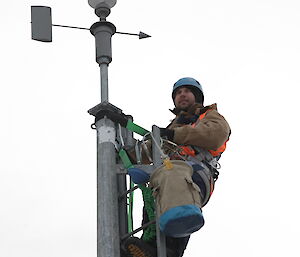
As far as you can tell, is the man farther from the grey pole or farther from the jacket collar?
the grey pole

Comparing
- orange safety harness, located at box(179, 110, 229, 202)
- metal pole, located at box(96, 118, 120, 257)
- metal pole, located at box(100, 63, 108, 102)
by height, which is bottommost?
metal pole, located at box(96, 118, 120, 257)

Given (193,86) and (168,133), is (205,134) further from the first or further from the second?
(193,86)

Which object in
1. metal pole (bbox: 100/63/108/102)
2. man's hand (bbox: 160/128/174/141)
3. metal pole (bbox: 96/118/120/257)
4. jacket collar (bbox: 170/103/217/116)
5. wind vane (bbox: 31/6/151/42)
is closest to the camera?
metal pole (bbox: 96/118/120/257)

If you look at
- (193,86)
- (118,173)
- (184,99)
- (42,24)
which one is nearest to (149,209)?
(118,173)

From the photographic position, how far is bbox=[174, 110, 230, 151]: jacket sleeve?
604 centimetres

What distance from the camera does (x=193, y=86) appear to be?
23.7 feet

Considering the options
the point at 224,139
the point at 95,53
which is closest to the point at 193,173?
the point at 224,139

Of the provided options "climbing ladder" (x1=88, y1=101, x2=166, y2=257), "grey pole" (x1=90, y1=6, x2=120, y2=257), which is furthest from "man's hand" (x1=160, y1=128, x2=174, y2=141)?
"grey pole" (x1=90, y1=6, x2=120, y2=257)

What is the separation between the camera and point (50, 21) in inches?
257

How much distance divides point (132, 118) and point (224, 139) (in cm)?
87

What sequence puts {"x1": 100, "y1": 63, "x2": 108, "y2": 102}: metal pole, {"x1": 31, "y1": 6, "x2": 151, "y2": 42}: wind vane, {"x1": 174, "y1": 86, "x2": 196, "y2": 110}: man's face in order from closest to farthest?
{"x1": 100, "y1": 63, "x2": 108, "y2": 102}: metal pole < {"x1": 31, "y1": 6, "x2": 151, "y2": 42}: wind vane < {"x1": 174, "y1": 86, "x2": 196, "y2": 110}: man's face

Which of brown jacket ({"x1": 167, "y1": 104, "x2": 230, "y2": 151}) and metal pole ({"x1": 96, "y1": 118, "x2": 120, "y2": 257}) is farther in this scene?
brown jacket ({"x1": 167, "y1": 104, "x2": 230, "y2": 151})

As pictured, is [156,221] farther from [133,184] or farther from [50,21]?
[50,21]

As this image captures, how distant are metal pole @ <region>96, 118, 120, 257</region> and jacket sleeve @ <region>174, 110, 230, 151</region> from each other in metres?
0.69
